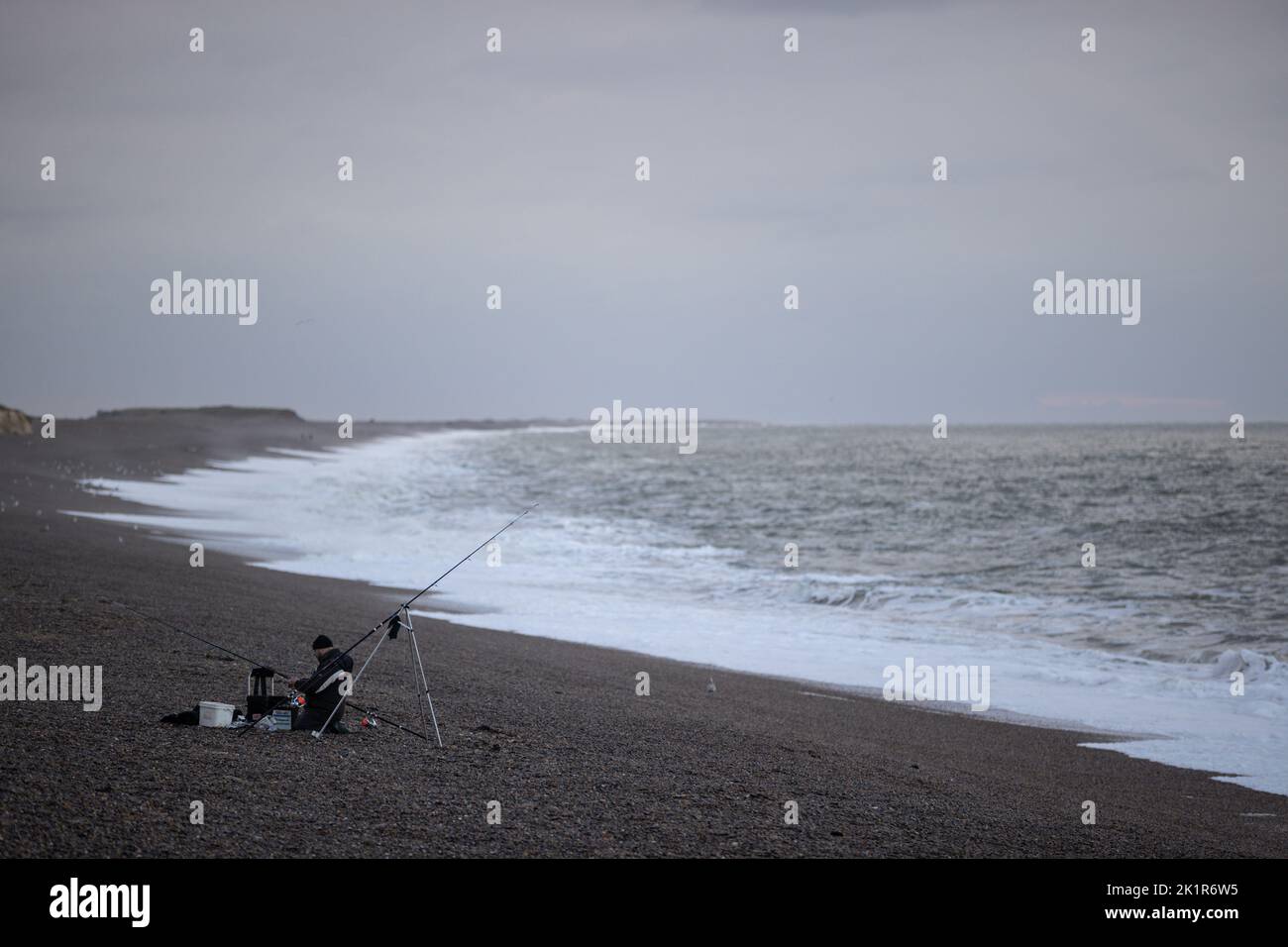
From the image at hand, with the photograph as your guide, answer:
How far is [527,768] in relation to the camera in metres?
7.27

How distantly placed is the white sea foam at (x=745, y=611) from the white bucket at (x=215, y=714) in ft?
24.2

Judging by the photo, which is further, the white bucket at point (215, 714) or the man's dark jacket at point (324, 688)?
the man's dark jacket at point (324, 688)

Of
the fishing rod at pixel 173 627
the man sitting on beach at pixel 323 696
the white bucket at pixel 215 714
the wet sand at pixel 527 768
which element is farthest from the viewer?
the fishing rod at pixel 173 627

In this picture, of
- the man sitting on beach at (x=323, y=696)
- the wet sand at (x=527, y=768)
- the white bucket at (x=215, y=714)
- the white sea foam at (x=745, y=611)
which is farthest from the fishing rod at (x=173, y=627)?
the white sea foam at (x=745, y=611)

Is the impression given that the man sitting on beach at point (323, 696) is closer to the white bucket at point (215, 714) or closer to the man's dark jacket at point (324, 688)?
the man's dark jacket at point (324, 688)

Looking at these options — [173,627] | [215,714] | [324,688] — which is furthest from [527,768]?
[173,627]

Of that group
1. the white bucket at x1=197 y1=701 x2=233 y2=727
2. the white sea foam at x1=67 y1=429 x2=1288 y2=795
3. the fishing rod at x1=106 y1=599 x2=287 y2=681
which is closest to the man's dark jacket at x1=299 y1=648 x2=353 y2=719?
the white bucket at x1=197 y1=701 x2=233 y2=727

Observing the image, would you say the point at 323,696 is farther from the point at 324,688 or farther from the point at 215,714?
the point at 215,714

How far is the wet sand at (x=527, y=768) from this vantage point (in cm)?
586

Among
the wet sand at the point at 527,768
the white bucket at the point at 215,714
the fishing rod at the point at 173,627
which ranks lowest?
the wet sand at the point at 527,768

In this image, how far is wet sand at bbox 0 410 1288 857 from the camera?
231 inches

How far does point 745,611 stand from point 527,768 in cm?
1177

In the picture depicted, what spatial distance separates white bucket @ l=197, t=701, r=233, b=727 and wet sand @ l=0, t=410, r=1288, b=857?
0.14 metres
